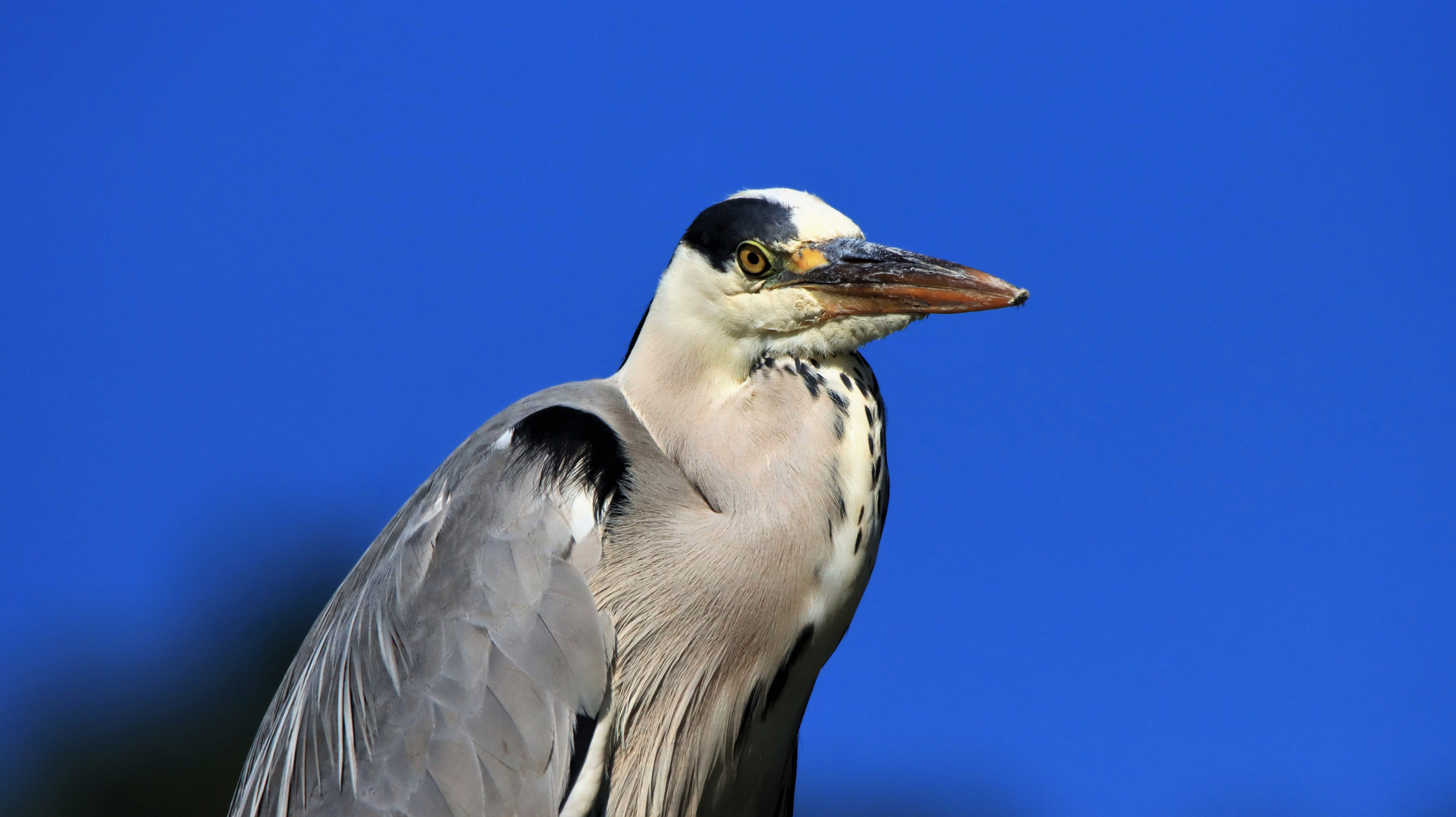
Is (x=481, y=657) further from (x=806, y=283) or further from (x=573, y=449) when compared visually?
(x=806, y=283)

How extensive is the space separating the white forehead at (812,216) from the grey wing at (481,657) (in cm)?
62

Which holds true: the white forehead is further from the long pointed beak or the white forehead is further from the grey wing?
the grey wing

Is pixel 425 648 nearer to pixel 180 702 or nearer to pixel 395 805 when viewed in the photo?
pixel 395 805

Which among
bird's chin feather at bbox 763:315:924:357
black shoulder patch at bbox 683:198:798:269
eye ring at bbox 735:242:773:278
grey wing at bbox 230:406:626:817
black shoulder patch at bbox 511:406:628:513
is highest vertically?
black shoulder patch at bbox 683:198:798:269

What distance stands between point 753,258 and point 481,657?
1024 mm

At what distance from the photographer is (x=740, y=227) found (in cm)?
259

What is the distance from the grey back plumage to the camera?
2326 millimetres

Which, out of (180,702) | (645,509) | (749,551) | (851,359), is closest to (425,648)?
(645,509)

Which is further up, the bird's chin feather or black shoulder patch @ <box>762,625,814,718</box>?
the bird's chin feather

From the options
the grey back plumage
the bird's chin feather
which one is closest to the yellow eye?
the bird's chin feather

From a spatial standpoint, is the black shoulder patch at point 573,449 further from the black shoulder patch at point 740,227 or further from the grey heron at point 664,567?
the black shoulder patch at point 740,227

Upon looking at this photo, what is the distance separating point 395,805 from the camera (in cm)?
240

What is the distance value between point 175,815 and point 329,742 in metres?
6.14

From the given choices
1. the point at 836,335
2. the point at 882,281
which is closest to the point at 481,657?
the point at 836,335
